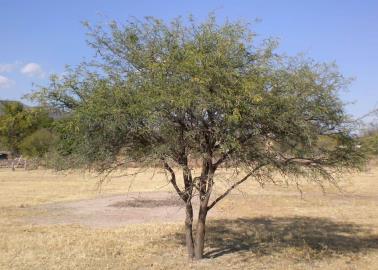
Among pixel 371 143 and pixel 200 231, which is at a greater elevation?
pixel 371 143

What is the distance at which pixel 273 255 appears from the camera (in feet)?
37.4

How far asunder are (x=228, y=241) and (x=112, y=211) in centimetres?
722

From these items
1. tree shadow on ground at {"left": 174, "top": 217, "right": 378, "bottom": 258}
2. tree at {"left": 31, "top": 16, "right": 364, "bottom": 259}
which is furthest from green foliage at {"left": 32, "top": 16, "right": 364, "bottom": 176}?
tree shadow on ground at {"left": 174, "top": 217, "right": 378, "bottom": 258}

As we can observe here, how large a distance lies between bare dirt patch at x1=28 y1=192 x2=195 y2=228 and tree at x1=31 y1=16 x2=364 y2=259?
4769mm

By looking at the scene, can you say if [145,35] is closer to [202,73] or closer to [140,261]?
[202,73]

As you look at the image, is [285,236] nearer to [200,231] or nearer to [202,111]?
[200,231]

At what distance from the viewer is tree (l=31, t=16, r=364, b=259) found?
8.51 m

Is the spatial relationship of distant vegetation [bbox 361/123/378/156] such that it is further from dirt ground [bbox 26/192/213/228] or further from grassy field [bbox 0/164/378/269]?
dirt ground [bbox 26/192/213/228]

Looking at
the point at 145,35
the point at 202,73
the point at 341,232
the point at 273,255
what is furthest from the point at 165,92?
the point at 341,232

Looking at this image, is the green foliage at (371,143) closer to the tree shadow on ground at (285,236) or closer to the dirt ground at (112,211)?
the tree shadow on ground at (285,236)

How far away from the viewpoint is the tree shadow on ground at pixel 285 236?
39.9 feet

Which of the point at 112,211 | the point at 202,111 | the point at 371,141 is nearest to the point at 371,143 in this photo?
the point at 371,141

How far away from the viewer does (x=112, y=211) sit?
63.3ft

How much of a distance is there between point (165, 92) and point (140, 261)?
13.5ft
